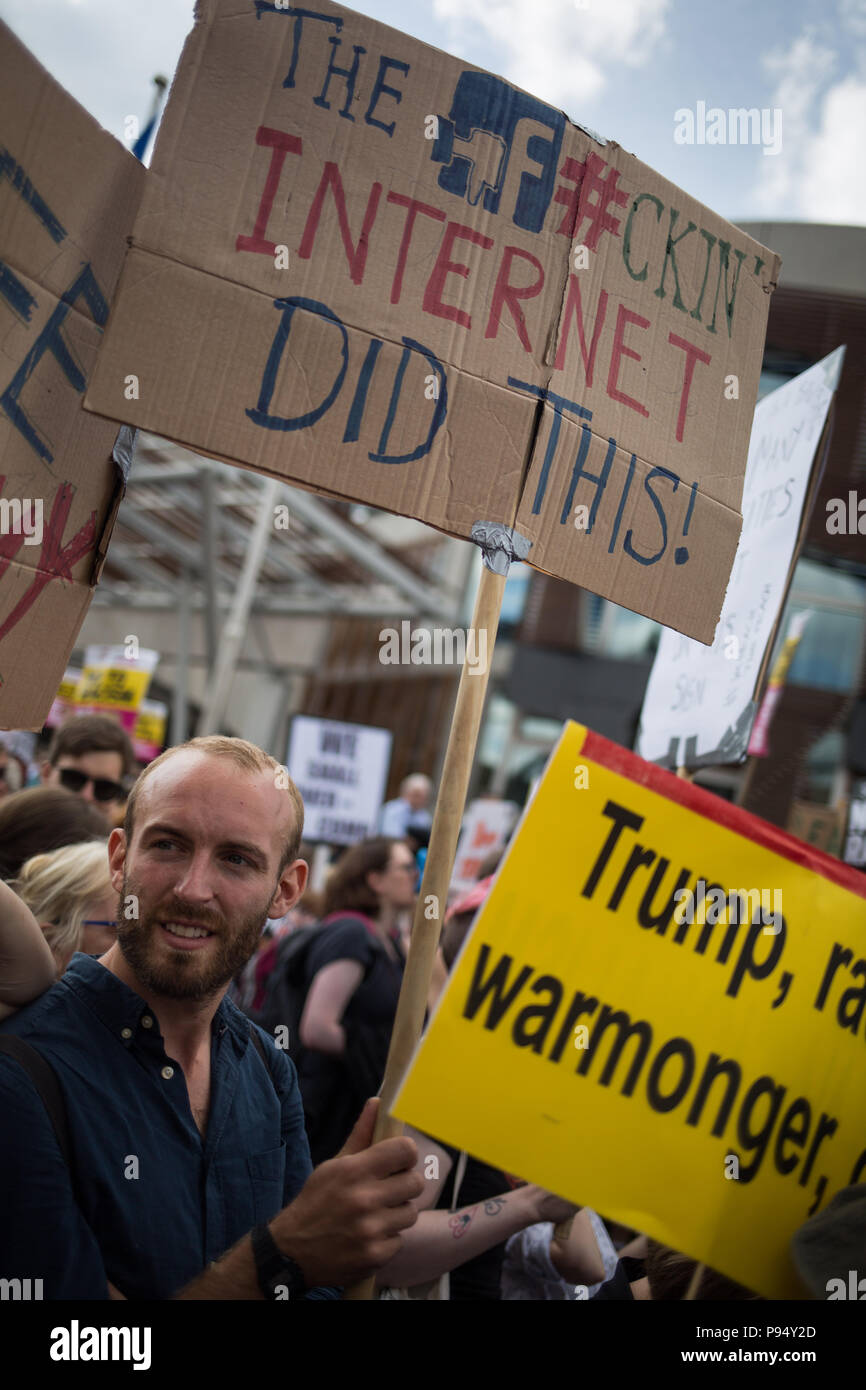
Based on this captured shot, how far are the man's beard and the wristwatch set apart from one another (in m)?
0.35

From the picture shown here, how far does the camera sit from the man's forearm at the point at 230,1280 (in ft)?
4.08

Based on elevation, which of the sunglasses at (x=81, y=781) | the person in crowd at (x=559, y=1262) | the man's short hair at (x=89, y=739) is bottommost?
the person in crowd at (x=559, y=1262)

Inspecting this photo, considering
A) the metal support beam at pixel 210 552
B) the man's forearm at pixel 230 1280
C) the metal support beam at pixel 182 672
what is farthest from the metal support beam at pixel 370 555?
the man's forearm at pixel 230 1280

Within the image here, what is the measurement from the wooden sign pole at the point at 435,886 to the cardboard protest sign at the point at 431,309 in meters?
0.21

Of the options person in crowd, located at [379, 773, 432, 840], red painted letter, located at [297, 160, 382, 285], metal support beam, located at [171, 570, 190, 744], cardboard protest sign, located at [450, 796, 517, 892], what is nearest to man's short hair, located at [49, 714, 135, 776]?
red painted letter, located at [297, 160, 382, 285]

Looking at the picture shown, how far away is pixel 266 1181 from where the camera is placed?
5.14ft

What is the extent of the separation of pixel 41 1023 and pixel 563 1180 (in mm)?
697

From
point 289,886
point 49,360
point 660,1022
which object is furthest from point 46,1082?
point 49,360

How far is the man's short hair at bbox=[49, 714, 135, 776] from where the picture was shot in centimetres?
361

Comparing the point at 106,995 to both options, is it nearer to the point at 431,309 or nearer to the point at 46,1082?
the point at 46,1082

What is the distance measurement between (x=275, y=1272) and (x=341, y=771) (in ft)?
23.0

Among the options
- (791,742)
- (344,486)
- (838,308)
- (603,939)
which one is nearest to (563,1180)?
(603,939)

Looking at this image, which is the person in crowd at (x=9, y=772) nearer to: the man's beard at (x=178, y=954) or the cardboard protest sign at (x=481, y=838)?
the cardboard protest sign at (x=481, y=838)
